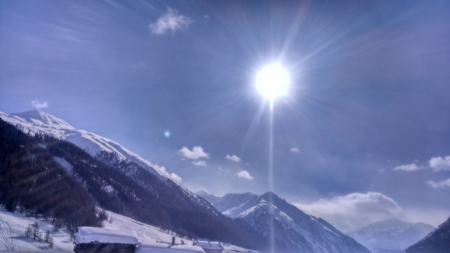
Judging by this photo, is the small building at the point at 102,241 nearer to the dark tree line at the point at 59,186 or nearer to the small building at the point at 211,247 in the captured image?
the small building at the point at 211,247

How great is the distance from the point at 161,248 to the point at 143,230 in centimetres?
8931

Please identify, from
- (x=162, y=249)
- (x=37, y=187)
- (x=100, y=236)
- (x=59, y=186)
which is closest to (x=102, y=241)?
(x=100, y=236)

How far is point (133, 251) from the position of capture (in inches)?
1903

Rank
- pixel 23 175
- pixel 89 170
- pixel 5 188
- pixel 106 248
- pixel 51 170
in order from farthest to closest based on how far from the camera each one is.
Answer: pixel 89 170, pixel 51 170, pixel 23 175, pixel 5 188, pixel 106 248

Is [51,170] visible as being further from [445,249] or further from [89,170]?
[445,249]

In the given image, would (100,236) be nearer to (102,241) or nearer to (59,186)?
(102,241)

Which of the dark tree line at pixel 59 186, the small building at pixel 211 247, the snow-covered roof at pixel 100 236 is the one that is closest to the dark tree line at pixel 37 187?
the dark tree line at pixel 59 186

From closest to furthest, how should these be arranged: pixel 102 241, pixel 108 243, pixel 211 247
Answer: pixel 102 241 → pixel 108 243 → pixel 211 247

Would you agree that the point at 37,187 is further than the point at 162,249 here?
Yes

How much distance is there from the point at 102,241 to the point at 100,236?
857 mm

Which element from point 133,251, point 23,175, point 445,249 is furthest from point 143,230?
point 445,249

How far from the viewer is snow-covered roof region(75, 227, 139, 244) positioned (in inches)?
1796

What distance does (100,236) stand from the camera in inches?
1834

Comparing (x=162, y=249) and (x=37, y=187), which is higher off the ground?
(x=37, y=187)
